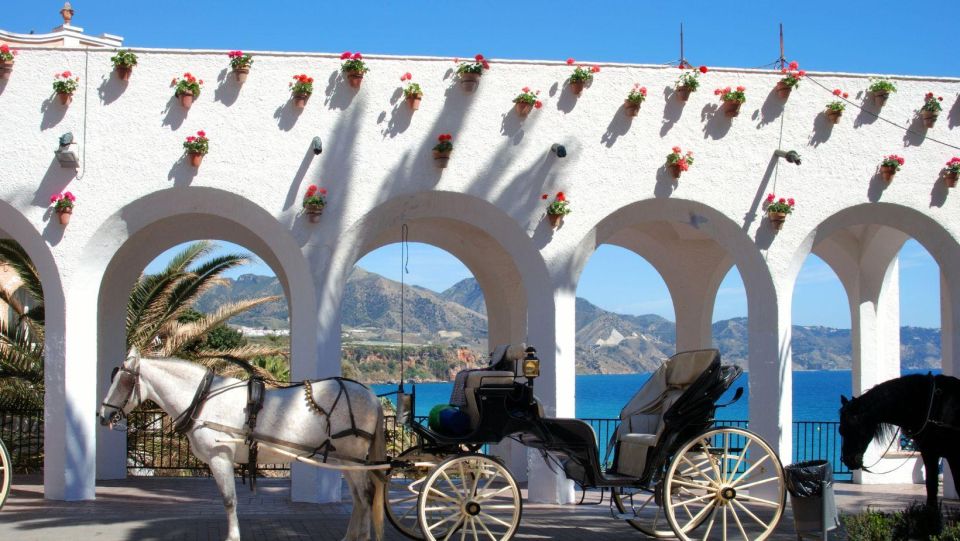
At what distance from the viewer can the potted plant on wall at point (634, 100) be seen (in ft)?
45.0

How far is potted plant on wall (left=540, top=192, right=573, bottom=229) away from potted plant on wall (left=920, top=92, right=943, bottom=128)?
4930 millimetres

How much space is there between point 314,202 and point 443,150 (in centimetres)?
167

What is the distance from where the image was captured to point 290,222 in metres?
13.2

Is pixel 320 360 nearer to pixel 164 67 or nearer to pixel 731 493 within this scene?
pixel 164 67

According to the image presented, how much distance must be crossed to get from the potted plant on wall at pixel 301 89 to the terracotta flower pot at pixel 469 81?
1.86 meters

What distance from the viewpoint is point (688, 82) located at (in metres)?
13.8

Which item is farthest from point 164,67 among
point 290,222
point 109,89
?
point 290,222

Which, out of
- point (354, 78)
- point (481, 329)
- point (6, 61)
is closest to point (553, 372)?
point (354, 78)

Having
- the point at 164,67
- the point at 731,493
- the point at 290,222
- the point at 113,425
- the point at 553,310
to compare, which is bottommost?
the point at 731,493

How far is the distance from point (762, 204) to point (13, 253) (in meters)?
11.3

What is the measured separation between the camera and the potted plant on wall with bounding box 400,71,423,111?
13.4 m

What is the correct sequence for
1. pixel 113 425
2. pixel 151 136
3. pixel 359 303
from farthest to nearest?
pixel 359 303, pixel 151 136, pixel 113 425

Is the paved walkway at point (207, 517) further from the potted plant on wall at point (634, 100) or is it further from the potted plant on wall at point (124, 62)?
the potted plant on wall at point (124, 62)

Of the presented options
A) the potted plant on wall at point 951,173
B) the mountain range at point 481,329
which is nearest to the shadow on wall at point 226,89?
the potted plant on wall at point 951,173
